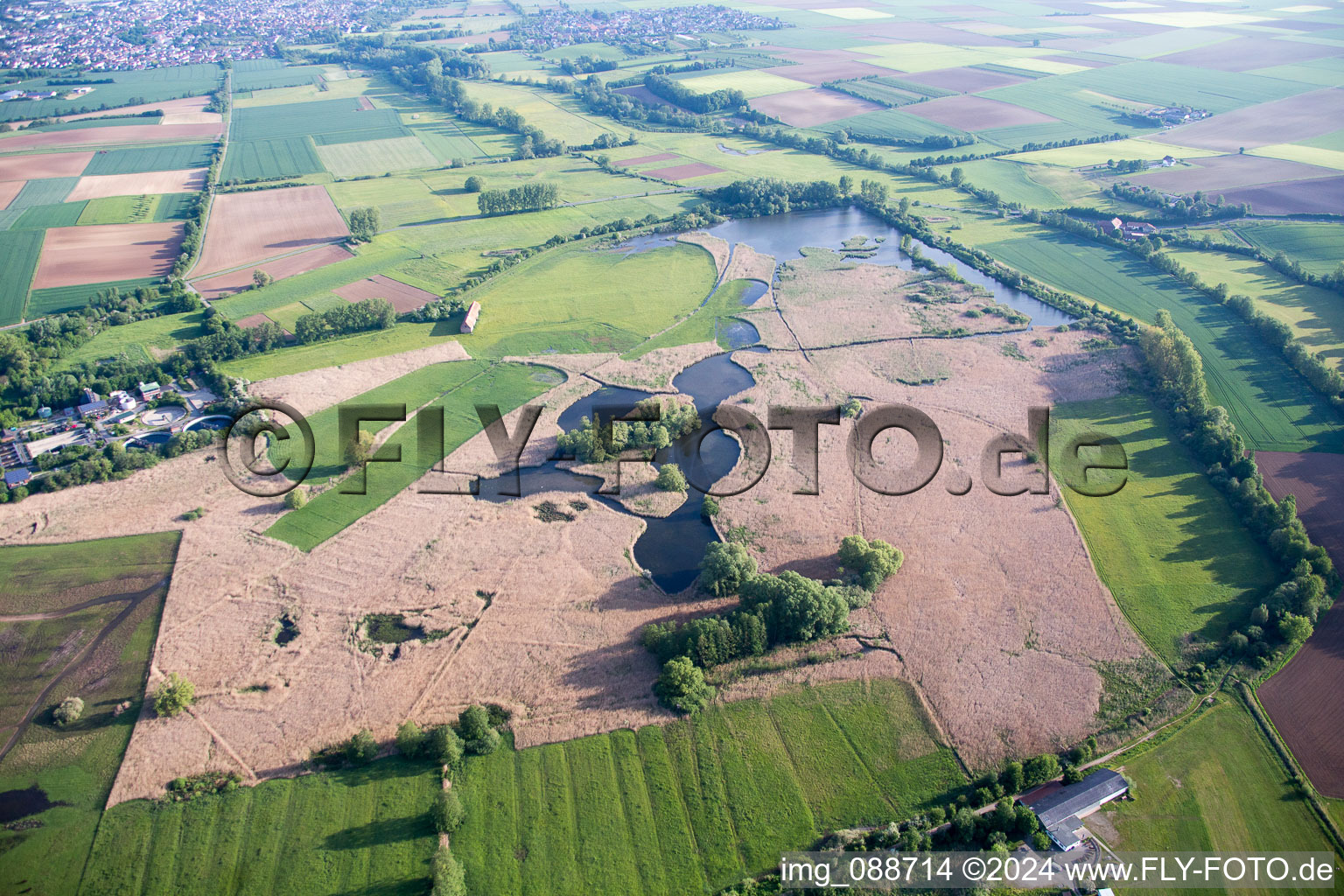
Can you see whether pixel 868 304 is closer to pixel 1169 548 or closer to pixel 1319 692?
pixel 1169 548

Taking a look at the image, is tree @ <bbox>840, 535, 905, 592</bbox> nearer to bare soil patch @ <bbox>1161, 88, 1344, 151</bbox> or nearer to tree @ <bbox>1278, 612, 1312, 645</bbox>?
tree @ <bbox>1278, 612, 1312, 645</bbox>

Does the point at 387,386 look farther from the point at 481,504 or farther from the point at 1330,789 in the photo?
the point at 1330,789

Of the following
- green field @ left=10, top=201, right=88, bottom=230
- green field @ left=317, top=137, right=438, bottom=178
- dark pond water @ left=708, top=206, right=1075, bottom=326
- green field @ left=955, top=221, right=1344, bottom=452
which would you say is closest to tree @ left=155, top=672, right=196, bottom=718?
green field @ left=955, top=221, right=1344, bottom=452

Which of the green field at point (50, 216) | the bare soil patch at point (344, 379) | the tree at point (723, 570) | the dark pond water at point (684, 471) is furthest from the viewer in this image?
the green field at point (50, 216)

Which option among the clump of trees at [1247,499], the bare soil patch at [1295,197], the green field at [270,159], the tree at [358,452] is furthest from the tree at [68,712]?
the bare soil patch at [1295,197]

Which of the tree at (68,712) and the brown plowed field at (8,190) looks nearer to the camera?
the tree at (68,712)

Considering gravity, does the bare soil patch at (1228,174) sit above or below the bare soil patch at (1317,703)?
above

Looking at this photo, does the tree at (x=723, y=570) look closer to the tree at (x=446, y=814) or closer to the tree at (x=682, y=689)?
the tree at (x=682, y=689)
